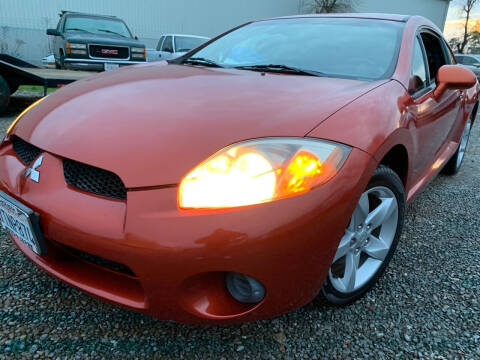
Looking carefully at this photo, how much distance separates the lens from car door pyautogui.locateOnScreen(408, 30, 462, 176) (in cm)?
191

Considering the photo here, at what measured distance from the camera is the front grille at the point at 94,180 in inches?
48.1

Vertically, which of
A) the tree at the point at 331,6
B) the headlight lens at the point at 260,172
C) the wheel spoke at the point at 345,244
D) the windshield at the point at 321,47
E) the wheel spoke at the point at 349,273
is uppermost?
the tree at the point at 331,6

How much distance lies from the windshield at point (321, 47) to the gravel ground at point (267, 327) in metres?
1.12

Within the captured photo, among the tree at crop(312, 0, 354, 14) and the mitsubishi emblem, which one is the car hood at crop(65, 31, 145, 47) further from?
the tree at crop(312, 0, 354, 14)

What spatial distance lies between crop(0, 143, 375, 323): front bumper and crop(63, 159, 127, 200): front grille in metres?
0.03

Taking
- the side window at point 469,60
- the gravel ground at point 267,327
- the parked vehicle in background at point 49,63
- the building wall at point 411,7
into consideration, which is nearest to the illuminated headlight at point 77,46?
the parked vehicle in background at point 49,63

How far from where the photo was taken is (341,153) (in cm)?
129

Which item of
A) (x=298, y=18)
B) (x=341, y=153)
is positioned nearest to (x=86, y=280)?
(x=341, y=153)

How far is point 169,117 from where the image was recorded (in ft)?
4.64

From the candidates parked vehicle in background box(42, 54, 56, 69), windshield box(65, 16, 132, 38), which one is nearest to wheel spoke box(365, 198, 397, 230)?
windshield box(65, 16, 132, 38)

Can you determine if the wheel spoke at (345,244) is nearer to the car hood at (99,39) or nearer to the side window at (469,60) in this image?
the car hood at (99,39)

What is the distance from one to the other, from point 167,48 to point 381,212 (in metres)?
11.1

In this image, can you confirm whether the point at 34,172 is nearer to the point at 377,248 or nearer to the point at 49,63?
the point at 377,248

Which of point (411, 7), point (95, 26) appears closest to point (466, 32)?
point (411, 7)
